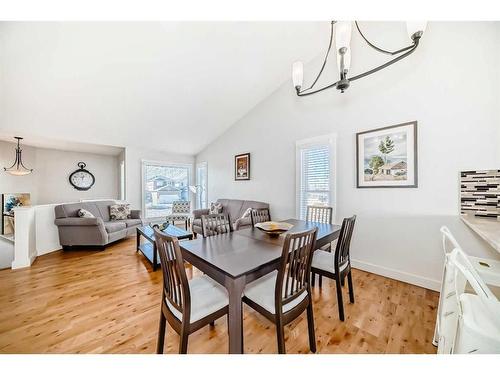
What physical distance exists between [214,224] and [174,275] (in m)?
0.94

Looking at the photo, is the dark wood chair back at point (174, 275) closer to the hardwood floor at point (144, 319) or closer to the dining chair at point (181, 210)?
the hardwood floor at point (144, 319)

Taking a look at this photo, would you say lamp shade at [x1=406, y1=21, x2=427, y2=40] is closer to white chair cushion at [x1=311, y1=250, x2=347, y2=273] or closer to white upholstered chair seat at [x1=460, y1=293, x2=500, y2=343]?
white upholstered chair seat at [x1=460, y1=293, x2=500, y2=343]

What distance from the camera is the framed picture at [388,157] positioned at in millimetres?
2312

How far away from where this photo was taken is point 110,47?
2.39m

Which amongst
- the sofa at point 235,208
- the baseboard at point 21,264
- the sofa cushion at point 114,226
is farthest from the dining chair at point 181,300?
the sofa cushion at point 114,226

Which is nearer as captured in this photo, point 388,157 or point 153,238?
point 388,157

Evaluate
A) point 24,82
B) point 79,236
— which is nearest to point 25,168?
point 79,236

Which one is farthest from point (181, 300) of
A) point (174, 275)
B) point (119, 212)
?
point (119, 212)

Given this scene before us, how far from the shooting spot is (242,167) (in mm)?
4582

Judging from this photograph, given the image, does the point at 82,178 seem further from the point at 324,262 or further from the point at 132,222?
the point at 324,262

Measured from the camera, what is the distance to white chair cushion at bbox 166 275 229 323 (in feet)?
3.84

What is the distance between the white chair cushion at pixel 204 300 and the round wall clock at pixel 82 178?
6.41 m

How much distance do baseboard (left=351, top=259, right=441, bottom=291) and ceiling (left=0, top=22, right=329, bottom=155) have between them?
343 cm

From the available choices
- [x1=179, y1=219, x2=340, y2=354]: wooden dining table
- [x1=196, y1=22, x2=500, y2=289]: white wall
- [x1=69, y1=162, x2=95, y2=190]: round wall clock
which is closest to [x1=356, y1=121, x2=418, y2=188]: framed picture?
[x1=196, y1=22, x2=500, y2=289]: white wall
